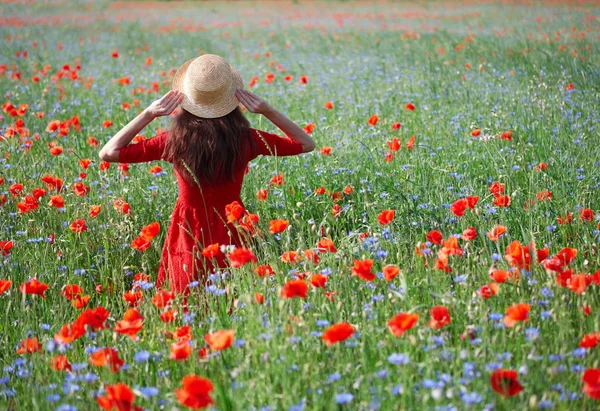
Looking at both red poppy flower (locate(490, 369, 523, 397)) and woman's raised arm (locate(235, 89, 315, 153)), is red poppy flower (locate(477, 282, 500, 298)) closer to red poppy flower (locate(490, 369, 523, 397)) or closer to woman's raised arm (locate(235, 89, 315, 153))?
red poppy flower (locate(490, 369, 523, 397))

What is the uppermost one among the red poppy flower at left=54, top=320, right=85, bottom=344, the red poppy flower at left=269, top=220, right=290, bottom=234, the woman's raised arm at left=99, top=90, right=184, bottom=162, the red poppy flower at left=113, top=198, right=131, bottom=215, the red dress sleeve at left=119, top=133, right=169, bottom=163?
the woman's raised arm at left=99, top=90, right=184, bottom=162

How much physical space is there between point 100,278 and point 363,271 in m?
1.67

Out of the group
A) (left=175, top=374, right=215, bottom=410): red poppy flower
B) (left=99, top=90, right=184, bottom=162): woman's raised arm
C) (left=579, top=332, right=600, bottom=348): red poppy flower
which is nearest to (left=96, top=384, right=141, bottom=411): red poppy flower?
(left=175, top=374, right=215, bottom=410): red poppy flower

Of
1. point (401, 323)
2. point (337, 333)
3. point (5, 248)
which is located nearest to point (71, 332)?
point (337, 333)

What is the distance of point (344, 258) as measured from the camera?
8.87 feet

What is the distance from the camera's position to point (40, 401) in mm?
2166

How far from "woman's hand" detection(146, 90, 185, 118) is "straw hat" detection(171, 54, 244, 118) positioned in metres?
0.03

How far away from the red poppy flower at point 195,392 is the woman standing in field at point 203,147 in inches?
48.9

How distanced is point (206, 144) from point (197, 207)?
1.11 feet

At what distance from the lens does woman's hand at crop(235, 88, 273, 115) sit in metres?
3.08

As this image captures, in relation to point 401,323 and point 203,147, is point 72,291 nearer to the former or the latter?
point 203,147

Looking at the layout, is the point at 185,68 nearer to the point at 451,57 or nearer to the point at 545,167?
the point at 545,167

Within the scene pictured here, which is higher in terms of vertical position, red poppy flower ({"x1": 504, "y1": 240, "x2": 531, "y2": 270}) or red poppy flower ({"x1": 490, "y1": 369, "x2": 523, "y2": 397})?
red poppy flower ({"x1": 504, "y1": 240, "x2": 531, "y2": 270})

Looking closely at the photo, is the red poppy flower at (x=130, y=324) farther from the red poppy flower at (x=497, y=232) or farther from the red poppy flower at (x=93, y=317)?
the red poppy flower at (x=497, y=232)
